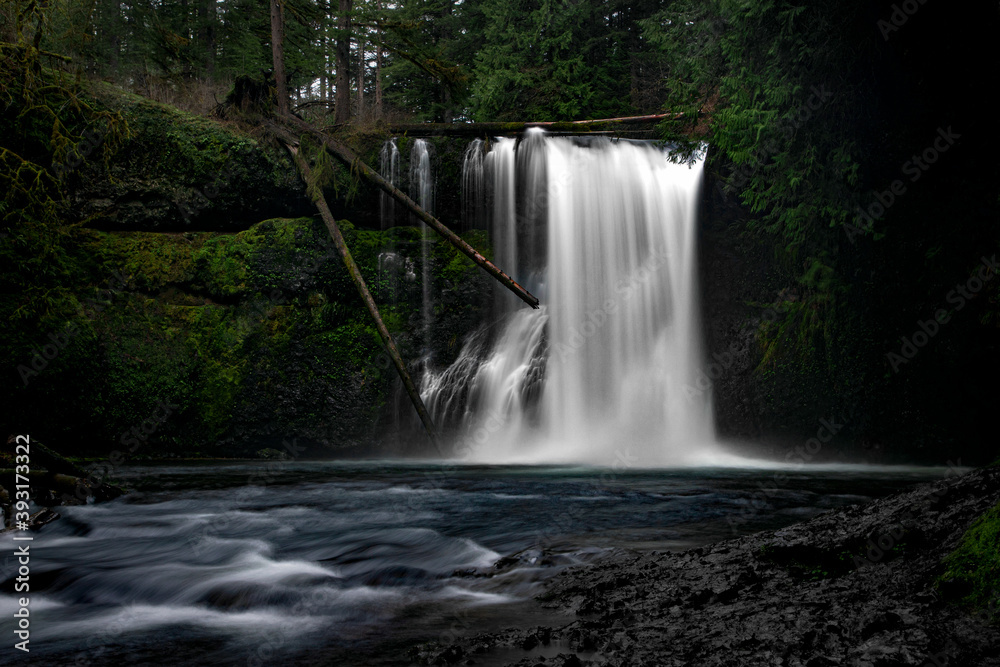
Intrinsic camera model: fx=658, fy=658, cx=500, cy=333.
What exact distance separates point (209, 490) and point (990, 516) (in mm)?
7760

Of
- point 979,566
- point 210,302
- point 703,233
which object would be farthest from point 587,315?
point 979,566

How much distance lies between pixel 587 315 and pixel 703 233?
9.39ft

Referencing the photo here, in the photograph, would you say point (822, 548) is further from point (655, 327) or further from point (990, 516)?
point (655, 327)

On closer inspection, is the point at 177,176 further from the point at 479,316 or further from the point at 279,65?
the point at 479,316

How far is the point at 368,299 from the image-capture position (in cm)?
1100

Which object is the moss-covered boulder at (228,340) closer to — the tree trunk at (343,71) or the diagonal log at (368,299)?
the diagonal log at (368,299)

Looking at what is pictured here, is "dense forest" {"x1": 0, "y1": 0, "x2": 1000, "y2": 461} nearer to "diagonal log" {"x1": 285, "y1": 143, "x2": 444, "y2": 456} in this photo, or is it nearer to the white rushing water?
"diagonal log" {"x1": 285, "y1": 143, "x2": 444, "y2": 456}

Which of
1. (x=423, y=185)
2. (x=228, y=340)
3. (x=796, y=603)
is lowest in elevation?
(x=796, y=603)

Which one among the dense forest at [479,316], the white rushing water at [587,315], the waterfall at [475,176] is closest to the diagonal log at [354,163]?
the dense forest at [479,316]

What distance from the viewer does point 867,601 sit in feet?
8.43

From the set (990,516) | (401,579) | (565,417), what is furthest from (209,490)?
(990,516)

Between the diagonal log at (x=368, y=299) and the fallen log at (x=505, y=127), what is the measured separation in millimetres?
2265

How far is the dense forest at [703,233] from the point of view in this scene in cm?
977

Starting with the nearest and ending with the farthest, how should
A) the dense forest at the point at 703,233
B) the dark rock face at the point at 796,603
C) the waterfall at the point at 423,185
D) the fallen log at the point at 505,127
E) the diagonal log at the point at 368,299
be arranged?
1. the dark rock face at the point at 796,603
2. the dense forest at the point at 703,233
3. the diagonal log at the point at 368,299
4. the waterfall at the point at 423,185
5. the fallen log at the point at 505,127
